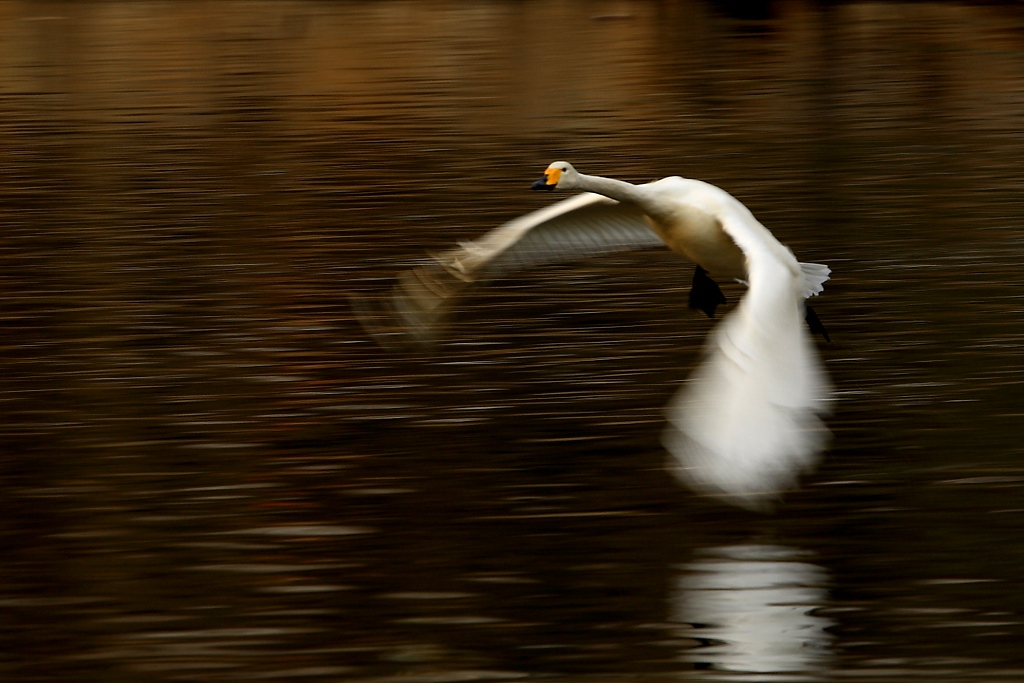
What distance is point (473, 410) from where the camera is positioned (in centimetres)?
986

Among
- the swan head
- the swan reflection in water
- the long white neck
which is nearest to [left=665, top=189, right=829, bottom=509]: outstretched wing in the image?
the swan reflection in water

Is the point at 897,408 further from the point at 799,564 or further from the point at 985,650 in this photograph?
the point at 985,650

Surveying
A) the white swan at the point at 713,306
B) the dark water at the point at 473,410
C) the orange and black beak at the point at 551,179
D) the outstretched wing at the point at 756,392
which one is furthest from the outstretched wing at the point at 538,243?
the outstretched wing at the point at 756,392

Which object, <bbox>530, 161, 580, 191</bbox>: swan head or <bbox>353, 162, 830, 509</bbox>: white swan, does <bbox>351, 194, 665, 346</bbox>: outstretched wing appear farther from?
<bbox>530, 161, 580, 191</bbox>: swan head

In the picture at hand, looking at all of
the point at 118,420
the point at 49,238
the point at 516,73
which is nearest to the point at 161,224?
the point at 49,238

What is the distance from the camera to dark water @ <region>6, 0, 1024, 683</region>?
7.17 m

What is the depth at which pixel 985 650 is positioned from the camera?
6.95m

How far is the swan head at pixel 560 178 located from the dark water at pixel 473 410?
1268mm

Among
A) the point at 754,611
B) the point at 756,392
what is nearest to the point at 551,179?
the point at 754,611

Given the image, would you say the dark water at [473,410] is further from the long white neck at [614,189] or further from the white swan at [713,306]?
the long white neck at [614,189]

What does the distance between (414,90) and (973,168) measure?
816 cm

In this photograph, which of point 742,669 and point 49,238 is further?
point 49,238

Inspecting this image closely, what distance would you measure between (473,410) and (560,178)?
1.40 meters

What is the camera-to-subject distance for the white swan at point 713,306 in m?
6.37
